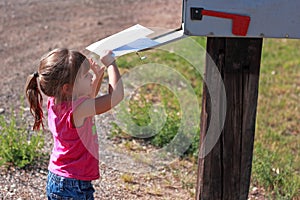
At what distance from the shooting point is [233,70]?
2.95m

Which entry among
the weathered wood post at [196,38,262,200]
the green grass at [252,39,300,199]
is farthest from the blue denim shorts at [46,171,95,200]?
the green grass at [252,39,300,199]

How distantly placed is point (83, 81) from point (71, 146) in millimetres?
341

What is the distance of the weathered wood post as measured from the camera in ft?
9.61

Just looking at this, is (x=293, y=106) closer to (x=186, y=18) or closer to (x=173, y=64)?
(x=173, y=64)

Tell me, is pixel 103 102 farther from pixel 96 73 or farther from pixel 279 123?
pixel 279 123

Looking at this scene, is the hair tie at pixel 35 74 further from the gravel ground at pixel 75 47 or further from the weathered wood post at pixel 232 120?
the gravel ground at pixel 75 47

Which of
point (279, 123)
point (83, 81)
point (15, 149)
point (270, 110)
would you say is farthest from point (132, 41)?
point (270, 110)

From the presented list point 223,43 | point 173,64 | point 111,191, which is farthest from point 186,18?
point 173,64

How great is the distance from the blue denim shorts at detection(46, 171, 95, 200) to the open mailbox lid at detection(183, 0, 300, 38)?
970 mm

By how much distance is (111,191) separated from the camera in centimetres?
409

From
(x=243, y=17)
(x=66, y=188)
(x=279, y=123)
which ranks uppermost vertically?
(x=243, y=17)

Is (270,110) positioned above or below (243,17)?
below

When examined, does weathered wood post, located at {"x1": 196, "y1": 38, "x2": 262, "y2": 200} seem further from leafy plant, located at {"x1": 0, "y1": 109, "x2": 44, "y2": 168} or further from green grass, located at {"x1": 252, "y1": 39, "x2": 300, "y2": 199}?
leafy plant, located at {"x1": 0, "y1": 109, "x2": 44, "y2": 168}

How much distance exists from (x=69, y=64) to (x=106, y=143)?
6.71 ft
